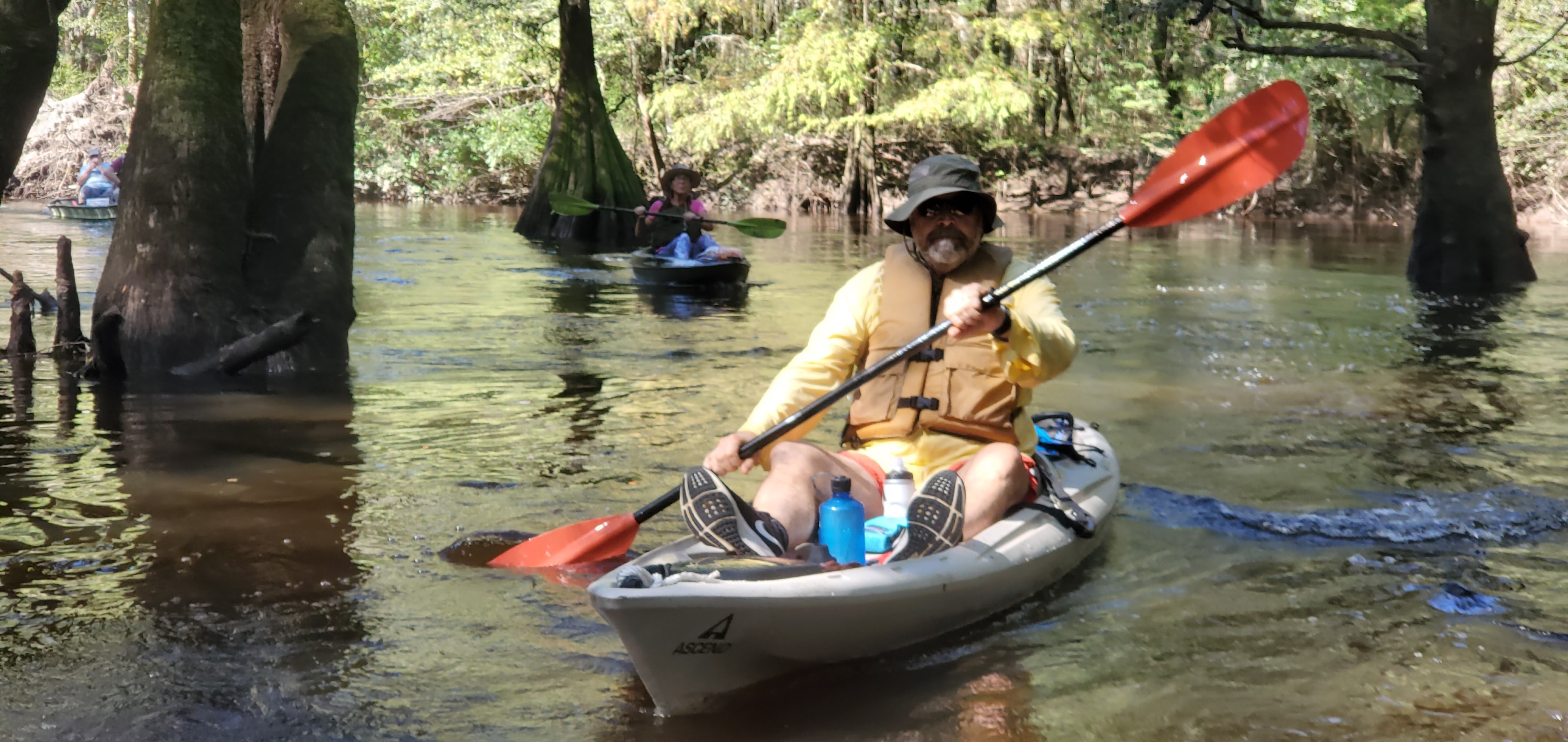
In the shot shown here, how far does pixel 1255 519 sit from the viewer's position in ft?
18.7

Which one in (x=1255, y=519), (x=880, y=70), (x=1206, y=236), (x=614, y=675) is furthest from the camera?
(x=880, y=70)

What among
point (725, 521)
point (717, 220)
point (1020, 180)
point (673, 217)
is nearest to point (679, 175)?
point (717, 220)

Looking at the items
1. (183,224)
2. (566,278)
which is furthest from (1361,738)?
(566,278)

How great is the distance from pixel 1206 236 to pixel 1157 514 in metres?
21.8

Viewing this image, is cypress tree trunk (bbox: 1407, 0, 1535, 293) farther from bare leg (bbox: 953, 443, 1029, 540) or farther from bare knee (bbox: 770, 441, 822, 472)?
bare knee (bbox: 770, 441, 822, 472)

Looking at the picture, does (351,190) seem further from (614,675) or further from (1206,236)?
(1206,236)

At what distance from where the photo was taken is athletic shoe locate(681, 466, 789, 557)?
3.91m

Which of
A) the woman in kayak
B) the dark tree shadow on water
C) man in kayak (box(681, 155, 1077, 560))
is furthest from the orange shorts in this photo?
the woman in kayak

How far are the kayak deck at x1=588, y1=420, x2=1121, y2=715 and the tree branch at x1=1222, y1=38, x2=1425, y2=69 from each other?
1087 cm

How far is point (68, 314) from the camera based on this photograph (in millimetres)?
8766

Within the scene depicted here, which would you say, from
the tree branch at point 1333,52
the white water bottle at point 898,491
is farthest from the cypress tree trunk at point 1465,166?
the white water bottle at point 898,491

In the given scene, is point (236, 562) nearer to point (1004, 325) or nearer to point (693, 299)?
point (1004, 325)

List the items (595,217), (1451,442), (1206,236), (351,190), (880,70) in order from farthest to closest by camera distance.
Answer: (880,70), (1206,236), (595,217), (351,190), (1451,442)

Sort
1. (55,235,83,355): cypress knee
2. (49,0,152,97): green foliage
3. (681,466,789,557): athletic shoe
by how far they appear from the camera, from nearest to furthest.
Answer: (681,466,789,557): athletic shoe → (55,235,83,355): cypress knee → (49,0,152,97): green foliage
